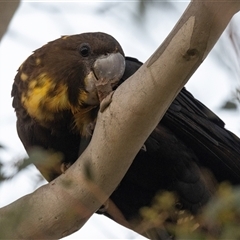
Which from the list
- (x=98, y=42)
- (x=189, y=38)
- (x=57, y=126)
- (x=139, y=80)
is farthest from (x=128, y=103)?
→ (x=98, y=42)

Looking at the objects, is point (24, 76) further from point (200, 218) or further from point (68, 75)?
point (200, 218)

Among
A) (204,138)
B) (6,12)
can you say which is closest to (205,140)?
(204,138)

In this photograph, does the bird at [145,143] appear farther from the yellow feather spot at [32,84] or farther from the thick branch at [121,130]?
the thick branch at [121,130]

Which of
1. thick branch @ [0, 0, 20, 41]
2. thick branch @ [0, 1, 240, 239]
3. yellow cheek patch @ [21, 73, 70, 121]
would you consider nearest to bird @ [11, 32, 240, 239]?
→ yellow cheek patch @ [21, 73, 70, 121]

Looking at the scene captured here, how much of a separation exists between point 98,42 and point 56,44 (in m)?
0.25

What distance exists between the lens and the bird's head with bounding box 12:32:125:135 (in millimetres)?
3016

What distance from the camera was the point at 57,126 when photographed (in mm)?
3059

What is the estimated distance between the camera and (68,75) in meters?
3.11

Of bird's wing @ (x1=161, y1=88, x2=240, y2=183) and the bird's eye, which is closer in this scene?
bird's wing @ (x1=161, y1=88, x2=240, y2=183)

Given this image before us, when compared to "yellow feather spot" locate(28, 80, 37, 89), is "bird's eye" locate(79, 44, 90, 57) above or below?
above

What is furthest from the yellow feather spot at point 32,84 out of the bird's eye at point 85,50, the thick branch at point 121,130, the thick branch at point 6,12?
the thick branch at point 6,12

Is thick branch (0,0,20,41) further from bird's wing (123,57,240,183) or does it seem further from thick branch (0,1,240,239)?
A: bird's wing (123,57,240,183)

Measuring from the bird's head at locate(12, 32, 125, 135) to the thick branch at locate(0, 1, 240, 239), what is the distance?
573 millimetres

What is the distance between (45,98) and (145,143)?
1.82ft
